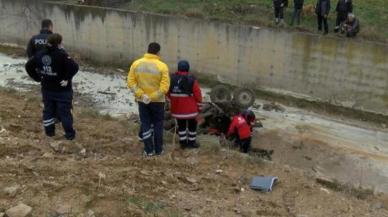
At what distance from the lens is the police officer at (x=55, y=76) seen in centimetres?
795

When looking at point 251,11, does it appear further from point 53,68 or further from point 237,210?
point 237,210

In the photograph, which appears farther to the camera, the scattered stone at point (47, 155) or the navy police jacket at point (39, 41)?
the navy police jacket at point (39, 41)

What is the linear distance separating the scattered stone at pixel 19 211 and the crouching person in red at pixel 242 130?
556cm

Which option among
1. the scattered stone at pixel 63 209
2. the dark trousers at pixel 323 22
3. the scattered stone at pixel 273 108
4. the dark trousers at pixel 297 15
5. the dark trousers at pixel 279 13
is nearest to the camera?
the scattered stone at pixel 63 209

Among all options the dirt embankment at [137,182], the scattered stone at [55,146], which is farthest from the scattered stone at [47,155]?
the scattered stone at [55,146]

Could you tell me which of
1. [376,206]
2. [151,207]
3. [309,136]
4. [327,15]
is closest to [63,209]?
[151,207]

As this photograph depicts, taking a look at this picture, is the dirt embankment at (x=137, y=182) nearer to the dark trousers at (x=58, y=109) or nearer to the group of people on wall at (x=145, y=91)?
the dark trousers at (x=58, y=109)

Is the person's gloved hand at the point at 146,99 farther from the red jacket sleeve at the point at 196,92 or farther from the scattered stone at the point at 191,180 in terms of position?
the scattered stone at the point at 191,180

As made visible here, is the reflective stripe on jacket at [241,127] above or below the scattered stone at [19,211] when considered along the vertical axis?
below

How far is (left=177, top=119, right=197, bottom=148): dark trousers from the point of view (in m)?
8.99

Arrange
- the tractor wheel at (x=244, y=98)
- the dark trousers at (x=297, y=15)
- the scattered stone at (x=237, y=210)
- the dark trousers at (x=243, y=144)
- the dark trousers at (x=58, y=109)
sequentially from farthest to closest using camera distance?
the dark trousers at (x=297, y=15) < the tractor wheel at (x=244, y=98) < the dark trousers at (x=243, y=144) < the dark trousers at (x=58, y=109) < the scattered stone at (x=237, y=210)

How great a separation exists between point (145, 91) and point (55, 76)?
134 cm

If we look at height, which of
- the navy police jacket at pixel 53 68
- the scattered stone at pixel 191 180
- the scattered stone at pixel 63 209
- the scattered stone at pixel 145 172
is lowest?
the scattered stone at pixel 191 180

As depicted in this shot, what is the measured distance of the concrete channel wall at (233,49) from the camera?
47.2ft
